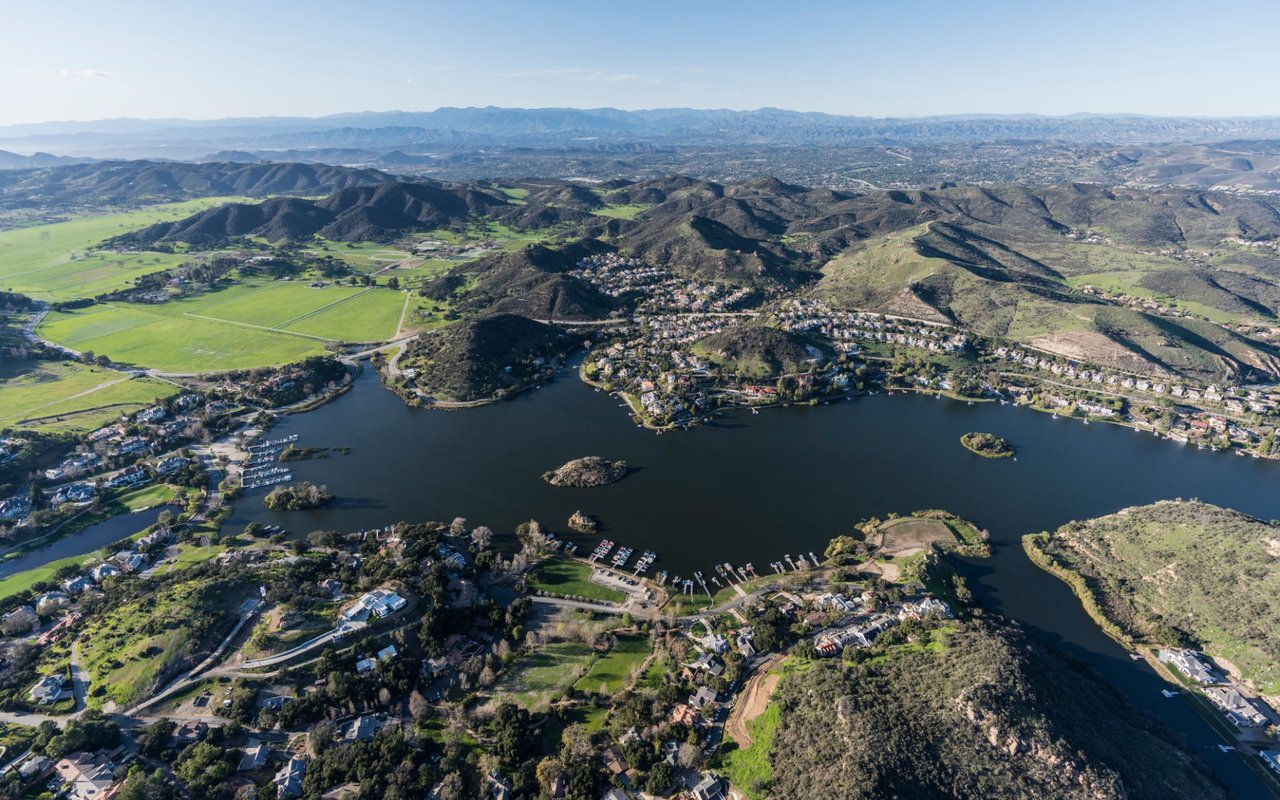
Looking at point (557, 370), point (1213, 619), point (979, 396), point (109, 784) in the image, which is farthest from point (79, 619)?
point (979, 396)

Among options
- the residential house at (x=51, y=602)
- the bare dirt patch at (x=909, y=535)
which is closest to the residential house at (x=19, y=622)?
the residential house at (x=51, y=602)

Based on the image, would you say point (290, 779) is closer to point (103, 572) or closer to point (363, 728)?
point (363, 728)

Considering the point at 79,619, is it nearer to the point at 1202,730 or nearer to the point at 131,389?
the point at 131,389

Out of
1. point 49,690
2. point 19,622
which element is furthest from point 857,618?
point 19,622

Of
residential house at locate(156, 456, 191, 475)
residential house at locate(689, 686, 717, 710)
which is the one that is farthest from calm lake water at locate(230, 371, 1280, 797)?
residential house at locate(689, 686, 717, 710)

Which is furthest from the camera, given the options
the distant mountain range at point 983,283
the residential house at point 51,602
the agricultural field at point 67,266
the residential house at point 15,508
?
the agricultural field at point 67,266

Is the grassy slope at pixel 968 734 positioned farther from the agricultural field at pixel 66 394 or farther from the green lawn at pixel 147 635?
the agricultural field at pixel 66 394

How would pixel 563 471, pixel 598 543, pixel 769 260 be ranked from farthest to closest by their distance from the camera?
pixel 769 260, pixel 563 471, pixel 598 543
